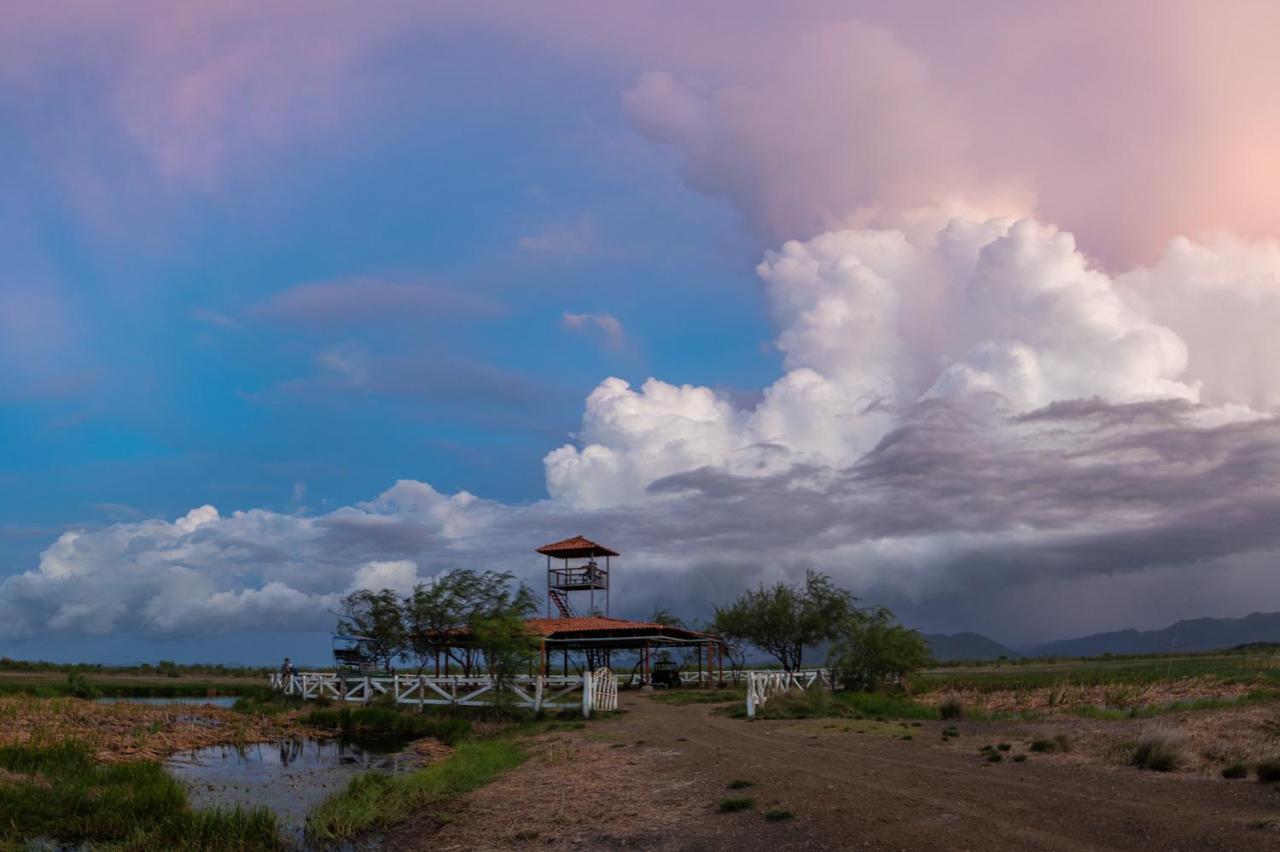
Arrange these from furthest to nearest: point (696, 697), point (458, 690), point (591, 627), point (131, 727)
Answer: point (591, 627), point (696, 697), point (458, 690), point (131, 727)

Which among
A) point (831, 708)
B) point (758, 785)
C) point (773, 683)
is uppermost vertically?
point (758, 785)

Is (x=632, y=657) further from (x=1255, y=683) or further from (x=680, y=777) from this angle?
(x=680, y=777)

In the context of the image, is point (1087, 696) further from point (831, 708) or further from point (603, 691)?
point (603, 691)

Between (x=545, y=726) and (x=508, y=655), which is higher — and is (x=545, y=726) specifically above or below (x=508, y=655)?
below

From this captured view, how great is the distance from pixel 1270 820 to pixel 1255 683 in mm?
35503

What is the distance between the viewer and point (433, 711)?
36125 mm

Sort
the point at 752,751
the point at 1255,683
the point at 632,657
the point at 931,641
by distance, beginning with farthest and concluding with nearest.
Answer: the point at 632,657, the point at 931,641, the point at 1255,683, the point at 752,751

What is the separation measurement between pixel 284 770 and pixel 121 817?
9.54 meters

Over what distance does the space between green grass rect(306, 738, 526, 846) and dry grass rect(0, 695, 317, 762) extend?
8.85m

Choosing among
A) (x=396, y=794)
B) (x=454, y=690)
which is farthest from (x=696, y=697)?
(x=396, y=794)

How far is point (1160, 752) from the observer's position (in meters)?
15.8

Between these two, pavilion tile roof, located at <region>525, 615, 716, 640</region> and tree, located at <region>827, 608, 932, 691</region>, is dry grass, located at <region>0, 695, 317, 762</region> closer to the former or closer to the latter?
pavilion tile roof, located at <region>525, 615, 716, 640</region>

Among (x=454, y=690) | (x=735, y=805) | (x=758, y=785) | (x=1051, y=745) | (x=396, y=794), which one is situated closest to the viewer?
(x=735, y=805)

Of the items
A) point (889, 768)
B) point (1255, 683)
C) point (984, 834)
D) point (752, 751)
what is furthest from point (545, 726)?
point (1255, 683)
